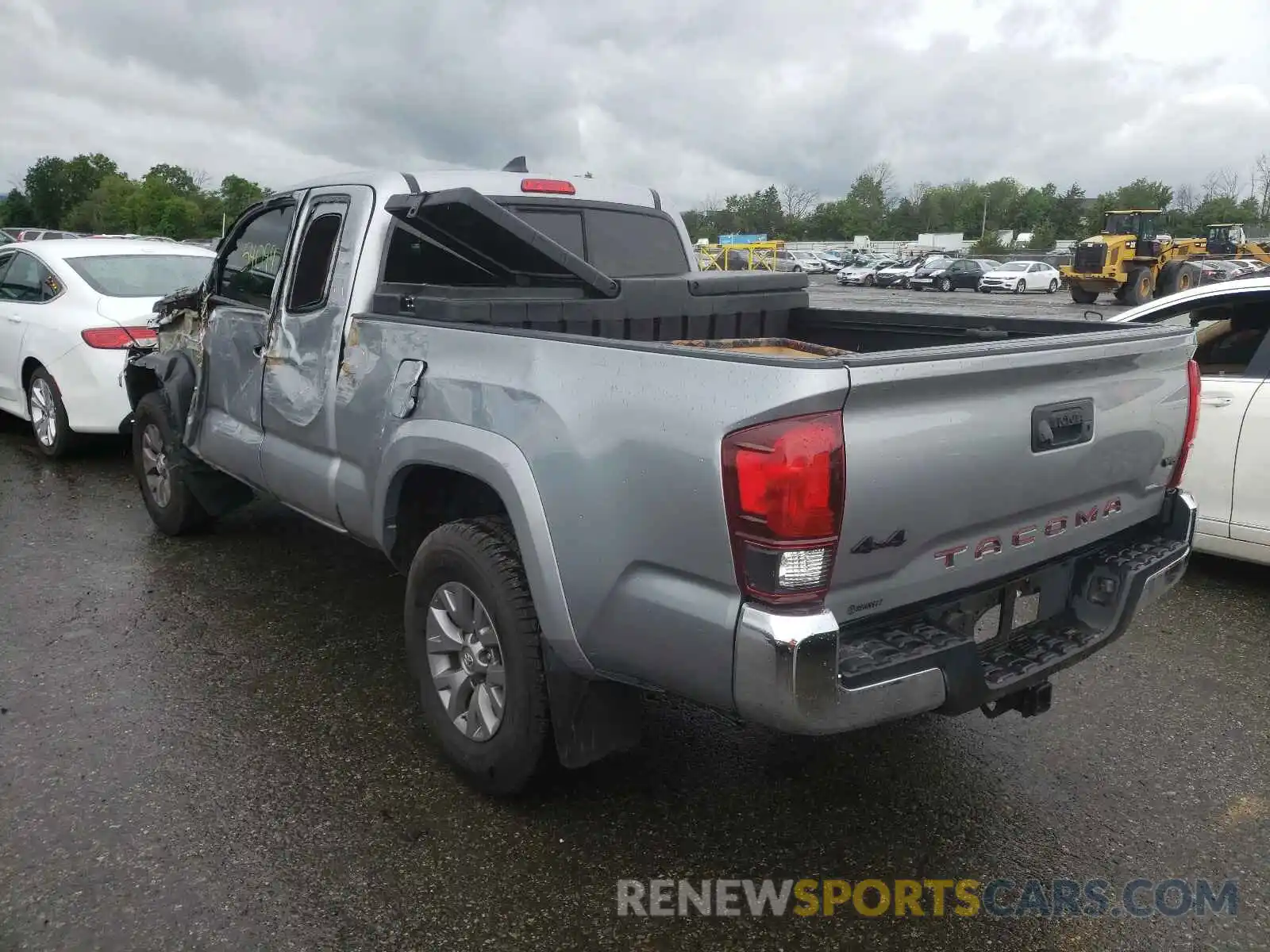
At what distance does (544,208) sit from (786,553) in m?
2.72

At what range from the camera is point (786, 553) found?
2223 millimetres

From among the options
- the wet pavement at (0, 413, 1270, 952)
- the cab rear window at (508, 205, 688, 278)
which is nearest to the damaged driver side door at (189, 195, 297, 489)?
the wet pavement at (0, 413, 1270, 952)

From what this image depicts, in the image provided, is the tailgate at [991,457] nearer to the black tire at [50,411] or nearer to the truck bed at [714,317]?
the truck bed at [714,317]

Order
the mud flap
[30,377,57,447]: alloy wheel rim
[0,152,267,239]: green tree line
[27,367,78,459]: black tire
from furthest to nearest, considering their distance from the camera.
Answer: [0,152,267,239]: green tree line, [30,377,57,447]: alloy wheel rim, [27,367,78,459]: black tire, the mud flap

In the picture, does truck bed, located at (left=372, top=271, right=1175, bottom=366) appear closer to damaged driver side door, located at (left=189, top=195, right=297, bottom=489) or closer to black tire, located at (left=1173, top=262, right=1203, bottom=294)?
damaged driver side door, located at (left=189, top=195, right=297, bottom=489)

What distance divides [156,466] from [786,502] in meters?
4.65

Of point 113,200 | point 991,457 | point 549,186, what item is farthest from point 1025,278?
point 113,200

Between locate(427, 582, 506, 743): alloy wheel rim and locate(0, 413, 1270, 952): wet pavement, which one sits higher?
locate(427, 582, 506, 743): alloy wheel rim

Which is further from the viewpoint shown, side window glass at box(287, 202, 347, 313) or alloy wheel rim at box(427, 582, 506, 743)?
side window glass at box(287, 202, 347, 313)

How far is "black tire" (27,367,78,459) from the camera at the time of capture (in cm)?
722

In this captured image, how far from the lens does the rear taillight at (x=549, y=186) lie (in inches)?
174

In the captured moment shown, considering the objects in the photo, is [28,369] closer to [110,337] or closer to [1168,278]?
[110,337]

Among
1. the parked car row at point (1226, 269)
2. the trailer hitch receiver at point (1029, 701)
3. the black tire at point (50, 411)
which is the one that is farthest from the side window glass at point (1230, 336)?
the parked car row at point (1226, 269)

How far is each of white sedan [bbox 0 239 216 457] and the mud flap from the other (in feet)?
17.5
